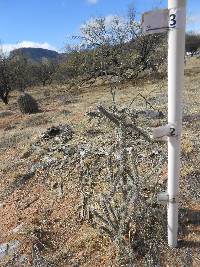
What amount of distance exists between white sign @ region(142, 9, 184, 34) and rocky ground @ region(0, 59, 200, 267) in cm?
99

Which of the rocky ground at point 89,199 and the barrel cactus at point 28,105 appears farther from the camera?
the barrel cactus at point 28,105

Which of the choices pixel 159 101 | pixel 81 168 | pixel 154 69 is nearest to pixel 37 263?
pixel 81 168

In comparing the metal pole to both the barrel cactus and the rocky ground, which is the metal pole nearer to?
the rocky ground

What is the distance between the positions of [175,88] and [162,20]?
0.46m

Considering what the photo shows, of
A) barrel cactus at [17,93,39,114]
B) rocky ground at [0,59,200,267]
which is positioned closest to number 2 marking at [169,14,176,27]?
rocky ground at [0,59,200,267]

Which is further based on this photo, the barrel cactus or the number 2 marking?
the barrel cactus

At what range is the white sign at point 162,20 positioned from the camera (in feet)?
9.35

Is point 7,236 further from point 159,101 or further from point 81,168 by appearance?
point 159,101

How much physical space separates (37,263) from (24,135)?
5.35 m

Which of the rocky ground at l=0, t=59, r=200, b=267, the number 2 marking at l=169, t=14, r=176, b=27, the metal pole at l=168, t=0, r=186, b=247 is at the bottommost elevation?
the rocky ground at l=0, t=59, r=200, b=267

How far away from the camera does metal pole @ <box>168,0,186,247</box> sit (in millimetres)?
2885

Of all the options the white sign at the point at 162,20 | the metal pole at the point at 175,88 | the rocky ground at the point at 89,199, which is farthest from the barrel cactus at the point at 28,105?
the white sign at the point at 162,20

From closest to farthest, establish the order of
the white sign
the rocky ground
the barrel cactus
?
the white sign < the rocky ground < the barrel cactus

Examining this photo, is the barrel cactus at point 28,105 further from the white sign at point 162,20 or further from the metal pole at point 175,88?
the white sign at point 162,20
